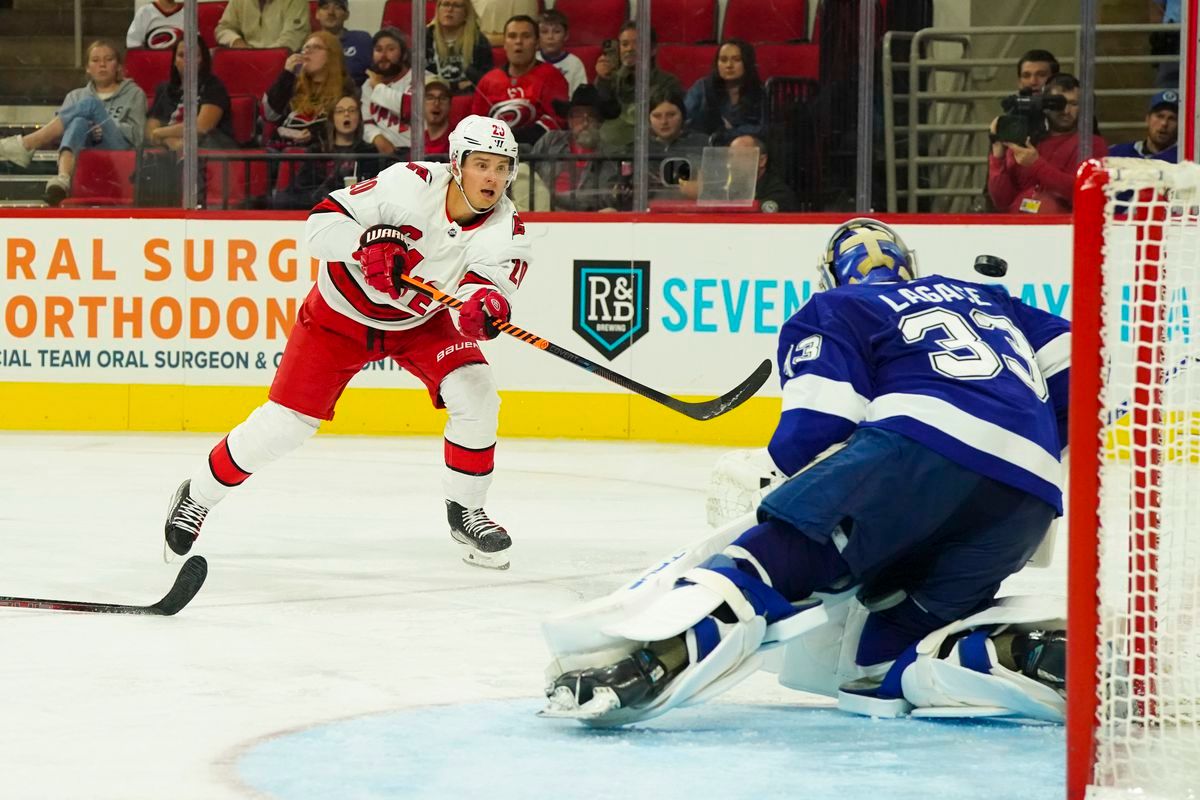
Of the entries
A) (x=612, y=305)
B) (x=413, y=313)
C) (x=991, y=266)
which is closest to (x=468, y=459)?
(x=413, y=313)

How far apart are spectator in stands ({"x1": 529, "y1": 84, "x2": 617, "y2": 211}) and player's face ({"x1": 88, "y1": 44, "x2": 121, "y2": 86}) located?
5.90ft

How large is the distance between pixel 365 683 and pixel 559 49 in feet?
15.3

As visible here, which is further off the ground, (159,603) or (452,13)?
(452,13)

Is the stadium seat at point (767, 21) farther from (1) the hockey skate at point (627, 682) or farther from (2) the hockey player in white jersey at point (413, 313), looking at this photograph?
(1) the hockey skate at point (627, 682)

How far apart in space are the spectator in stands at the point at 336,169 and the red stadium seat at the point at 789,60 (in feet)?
5.26

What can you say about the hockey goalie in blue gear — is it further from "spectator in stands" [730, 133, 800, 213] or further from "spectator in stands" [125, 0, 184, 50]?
"spectator in stands" [125, 0, 184, 50]

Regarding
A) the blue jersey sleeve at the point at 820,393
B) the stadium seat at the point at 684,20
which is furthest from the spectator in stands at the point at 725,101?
the blue jersey sleeve at the point at 820,393

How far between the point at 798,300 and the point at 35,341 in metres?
3.05

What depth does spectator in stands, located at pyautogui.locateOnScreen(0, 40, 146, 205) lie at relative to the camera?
7312 millimetres

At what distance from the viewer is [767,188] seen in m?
7.00

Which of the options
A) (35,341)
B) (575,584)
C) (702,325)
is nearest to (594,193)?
(702,325)

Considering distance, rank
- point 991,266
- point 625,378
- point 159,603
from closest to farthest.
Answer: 1. point 991,266
2. point 159,603
3. point 625,378

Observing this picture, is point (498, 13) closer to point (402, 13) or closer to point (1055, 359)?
point (402, 13)

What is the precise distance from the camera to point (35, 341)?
7.19 metres
